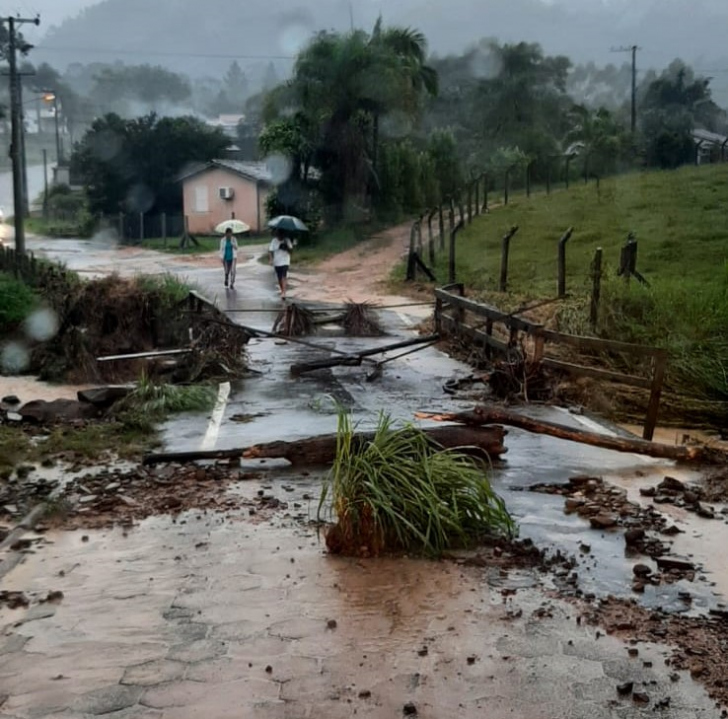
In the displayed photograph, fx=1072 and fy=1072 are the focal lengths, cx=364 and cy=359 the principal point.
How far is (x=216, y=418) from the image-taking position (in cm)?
1241

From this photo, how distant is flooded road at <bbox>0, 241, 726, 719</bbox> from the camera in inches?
206

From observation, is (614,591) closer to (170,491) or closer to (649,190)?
(170,491)

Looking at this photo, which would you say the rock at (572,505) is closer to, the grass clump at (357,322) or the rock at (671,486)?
the rock at (671,486)

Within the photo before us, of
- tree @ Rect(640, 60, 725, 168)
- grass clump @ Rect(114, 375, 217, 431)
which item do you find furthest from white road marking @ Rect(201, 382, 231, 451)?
tree @ Rect(640, 60, 725, 168)

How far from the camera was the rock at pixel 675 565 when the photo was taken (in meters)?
7.01

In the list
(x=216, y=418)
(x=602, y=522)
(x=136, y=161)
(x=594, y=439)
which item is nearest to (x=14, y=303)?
(x=216, y=418)

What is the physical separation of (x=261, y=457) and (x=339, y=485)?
2441mm

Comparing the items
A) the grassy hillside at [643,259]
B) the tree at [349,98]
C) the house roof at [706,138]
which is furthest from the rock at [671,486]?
the house roof at [706,138]

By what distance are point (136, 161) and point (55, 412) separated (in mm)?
49652

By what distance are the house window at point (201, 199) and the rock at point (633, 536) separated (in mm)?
52645

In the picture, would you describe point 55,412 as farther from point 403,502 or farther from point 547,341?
point 403,502

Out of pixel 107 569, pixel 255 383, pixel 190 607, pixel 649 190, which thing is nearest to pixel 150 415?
pixel 255 383

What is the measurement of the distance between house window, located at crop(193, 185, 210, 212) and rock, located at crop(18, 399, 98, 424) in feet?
153

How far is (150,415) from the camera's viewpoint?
1229 centimetres
